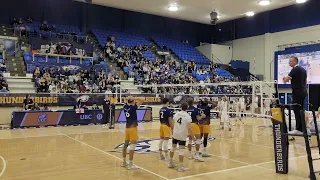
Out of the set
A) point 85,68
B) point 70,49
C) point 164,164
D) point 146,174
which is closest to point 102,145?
point 164,164

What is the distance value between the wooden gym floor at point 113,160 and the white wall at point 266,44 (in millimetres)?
18345

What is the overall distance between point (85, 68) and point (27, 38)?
5056mm

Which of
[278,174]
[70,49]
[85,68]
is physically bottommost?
[278,174]

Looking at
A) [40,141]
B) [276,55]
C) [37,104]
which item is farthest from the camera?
[276,55]

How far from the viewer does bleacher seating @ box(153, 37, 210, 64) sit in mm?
31144

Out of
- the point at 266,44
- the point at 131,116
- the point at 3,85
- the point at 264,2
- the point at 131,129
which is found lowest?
the point at 131,129

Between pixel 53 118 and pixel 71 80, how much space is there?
4.49 m

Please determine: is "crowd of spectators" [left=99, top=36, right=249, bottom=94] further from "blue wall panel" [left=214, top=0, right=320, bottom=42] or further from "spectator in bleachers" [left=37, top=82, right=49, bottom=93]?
"spectator in bleachers" [left=37, top=82, right=49, bottom=93]

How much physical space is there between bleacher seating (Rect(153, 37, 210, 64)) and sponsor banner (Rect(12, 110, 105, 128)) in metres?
15.3

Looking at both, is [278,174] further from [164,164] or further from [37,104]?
[37,104]

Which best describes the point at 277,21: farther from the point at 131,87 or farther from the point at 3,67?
the point at 3,67

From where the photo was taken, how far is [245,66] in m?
32.3

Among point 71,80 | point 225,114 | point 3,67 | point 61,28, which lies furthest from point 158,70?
point 225,114

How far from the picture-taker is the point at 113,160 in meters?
8.00
